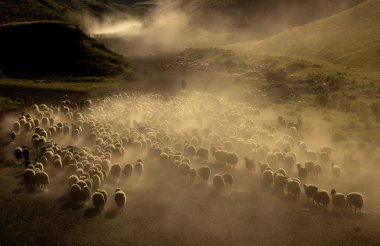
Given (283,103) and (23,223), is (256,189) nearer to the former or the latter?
(23,223)

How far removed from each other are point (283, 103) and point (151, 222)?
35.0m

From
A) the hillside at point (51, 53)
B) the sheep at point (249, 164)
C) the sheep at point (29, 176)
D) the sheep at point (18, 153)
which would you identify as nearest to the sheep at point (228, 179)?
the sheep at point (249, 164)

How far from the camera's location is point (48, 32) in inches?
3209

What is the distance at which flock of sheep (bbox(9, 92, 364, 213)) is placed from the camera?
23344 millimetres

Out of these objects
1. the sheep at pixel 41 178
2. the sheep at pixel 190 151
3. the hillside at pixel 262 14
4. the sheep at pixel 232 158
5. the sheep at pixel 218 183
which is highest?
the hillside at pixel 262 14

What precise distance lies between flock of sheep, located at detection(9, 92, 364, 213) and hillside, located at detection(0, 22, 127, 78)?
2853cm

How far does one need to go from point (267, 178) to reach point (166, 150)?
8877 millimetres

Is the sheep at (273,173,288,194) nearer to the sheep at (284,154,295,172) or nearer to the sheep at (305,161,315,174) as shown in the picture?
the sheep at (305,161,315,174)

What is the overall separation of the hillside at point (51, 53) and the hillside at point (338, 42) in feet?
120

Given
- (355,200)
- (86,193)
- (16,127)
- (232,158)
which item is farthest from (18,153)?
(355,200)

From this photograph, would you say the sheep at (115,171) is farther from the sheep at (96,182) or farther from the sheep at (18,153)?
the sheep at (18,153)

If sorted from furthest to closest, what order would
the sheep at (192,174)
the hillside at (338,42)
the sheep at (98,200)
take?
the hillside at (338,42), the sheep at (192,174), the sheep at (98,200)

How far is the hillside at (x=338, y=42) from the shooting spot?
72.4 meters

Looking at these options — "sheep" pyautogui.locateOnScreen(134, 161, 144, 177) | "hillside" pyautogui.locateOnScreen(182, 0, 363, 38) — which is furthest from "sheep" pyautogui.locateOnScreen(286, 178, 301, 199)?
"hillside" pyautogui.locateOnScreen(182, 0, 363, 38)
